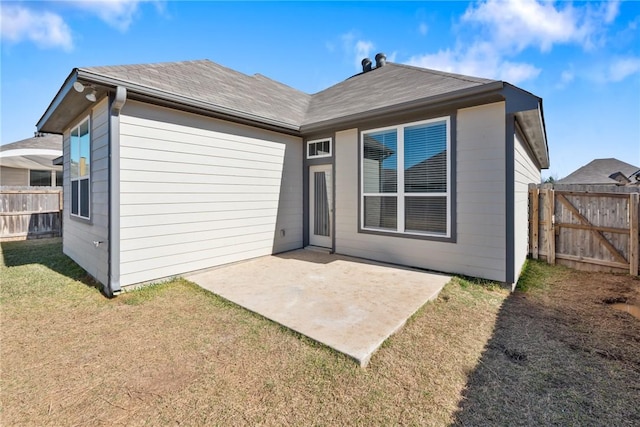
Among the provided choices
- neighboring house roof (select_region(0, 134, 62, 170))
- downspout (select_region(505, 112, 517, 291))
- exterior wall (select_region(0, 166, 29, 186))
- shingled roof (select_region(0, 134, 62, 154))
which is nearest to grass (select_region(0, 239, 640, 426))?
downspout (select_region(505, 112, 517, 291))

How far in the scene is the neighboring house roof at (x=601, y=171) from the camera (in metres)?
18.1

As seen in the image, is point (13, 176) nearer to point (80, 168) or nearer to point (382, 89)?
point (80, 168)

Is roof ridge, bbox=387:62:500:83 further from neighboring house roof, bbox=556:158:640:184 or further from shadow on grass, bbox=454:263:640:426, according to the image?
neighboring house roof, bbox=556:158:640:184

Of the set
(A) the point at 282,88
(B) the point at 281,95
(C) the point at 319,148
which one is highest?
(A) the point at 282,88

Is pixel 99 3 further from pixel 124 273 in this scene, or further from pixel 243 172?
pixel 124 273

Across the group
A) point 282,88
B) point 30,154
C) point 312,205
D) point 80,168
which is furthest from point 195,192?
point 30,154

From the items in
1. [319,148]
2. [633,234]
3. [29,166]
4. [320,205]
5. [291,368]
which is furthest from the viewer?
[29,166]

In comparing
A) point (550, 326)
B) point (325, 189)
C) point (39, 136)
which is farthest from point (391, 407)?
point (39, 136)

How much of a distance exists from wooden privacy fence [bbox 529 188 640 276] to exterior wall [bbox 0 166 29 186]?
804 inches

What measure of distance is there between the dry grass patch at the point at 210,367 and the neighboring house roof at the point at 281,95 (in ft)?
10.4

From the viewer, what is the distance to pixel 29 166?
12781 millimetres

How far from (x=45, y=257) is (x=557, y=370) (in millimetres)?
9682

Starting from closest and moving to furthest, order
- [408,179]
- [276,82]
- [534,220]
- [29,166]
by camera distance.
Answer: [408,179]
[534,220]
[276,82]
[29,166]

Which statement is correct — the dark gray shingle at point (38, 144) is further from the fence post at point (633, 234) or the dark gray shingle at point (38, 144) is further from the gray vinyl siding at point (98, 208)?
the fence post at point (633, 234)
